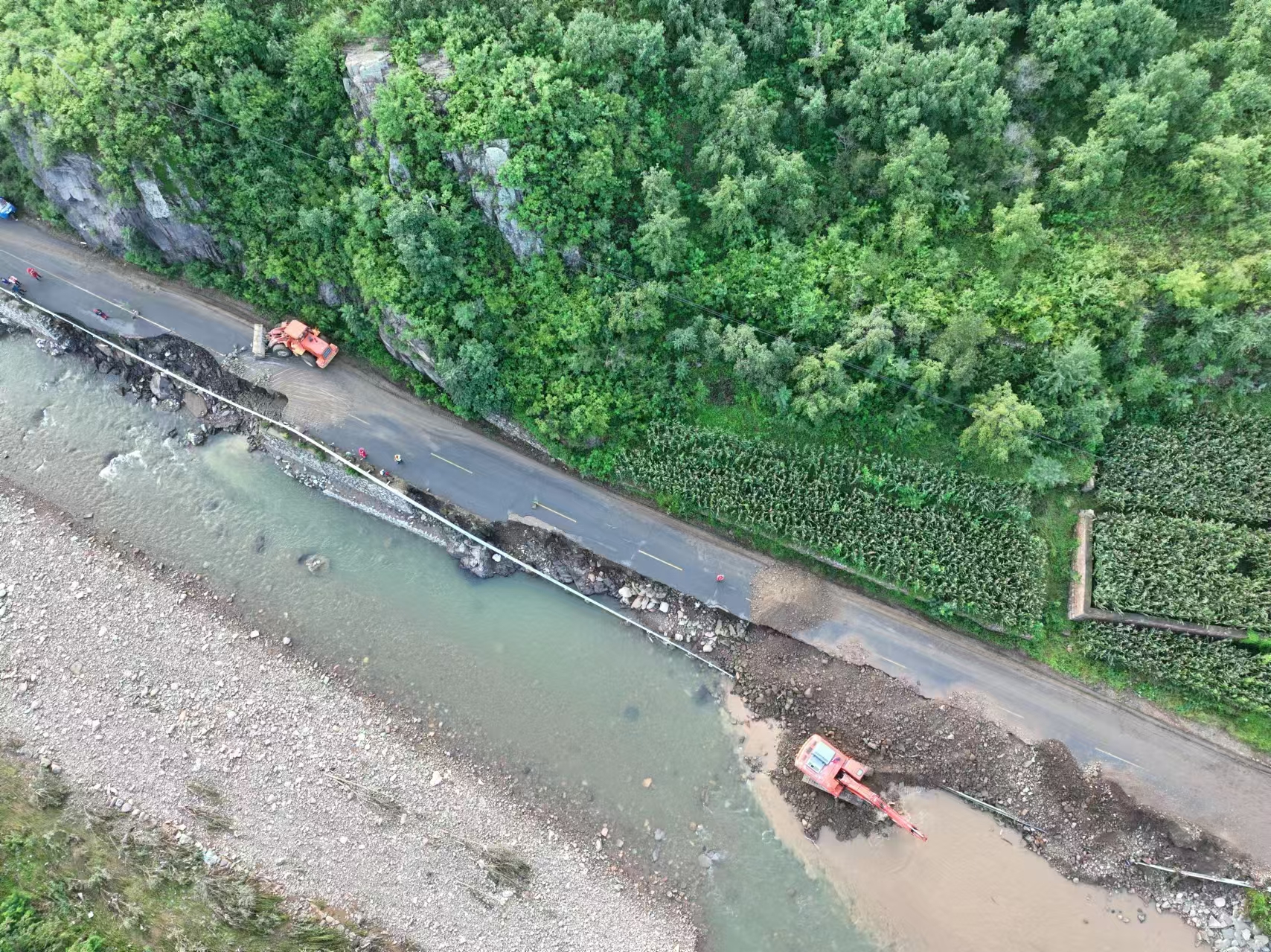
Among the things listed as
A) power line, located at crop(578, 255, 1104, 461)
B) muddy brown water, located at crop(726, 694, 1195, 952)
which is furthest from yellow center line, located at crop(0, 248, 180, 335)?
muddy brown water, located at crop(726, 694, 1195, 952)

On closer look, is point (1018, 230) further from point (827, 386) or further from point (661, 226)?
point (661, 226)

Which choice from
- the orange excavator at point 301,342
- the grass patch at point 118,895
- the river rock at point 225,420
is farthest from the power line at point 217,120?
the grass patch at point 118,895

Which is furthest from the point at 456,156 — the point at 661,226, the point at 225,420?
the point at 225,420

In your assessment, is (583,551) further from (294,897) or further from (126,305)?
(126,305)

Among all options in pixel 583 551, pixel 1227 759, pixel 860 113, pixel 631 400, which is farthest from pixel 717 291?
pixel 1227 759

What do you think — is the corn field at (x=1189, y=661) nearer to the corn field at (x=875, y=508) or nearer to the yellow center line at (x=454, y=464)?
the corn field at (x=875, y=508)

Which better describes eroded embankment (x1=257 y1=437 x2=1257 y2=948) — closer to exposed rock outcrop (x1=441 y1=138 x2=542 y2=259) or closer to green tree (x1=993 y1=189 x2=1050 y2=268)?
exposed rock outcrop (x1=441 y1=138 x2=542 y2=259)
